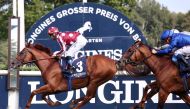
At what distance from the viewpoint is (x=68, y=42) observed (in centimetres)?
1348

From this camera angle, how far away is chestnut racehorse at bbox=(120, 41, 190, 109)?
13.2 meters

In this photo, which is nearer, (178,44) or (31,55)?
(178,44)

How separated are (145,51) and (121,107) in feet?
5.88

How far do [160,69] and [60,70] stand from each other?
7.46 feet

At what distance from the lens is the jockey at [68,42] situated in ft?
43.6

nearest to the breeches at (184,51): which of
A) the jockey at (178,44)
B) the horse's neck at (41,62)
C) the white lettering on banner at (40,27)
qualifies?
the jockey at (178,44)

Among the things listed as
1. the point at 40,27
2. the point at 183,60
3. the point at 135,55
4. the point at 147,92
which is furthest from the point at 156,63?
the point at 40,27

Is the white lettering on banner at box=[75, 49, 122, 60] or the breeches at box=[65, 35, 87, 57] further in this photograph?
the white lettering on banner at box=[75, 49, 122, 60]

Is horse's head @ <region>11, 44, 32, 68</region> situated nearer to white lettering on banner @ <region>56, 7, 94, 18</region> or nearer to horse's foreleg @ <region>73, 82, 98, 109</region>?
horse's foreleg @ <region>73, 82, 98, 109</region>

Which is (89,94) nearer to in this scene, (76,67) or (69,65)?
(76,67)

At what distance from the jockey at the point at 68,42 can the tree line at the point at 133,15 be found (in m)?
2.94

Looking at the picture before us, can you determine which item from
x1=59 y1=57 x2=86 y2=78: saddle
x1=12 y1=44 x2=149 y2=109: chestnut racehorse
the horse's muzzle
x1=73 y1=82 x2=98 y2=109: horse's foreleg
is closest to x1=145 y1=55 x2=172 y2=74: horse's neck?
x1=12 y1=44 x2=149 y2=109: chestnut racehorse

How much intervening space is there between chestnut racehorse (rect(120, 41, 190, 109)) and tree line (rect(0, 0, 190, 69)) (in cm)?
406

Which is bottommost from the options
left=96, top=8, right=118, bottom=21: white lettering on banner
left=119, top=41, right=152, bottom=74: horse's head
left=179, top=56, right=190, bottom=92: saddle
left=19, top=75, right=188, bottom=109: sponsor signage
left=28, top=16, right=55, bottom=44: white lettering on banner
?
left=19, top=75, right=188, bottom=109: sponsor signage
